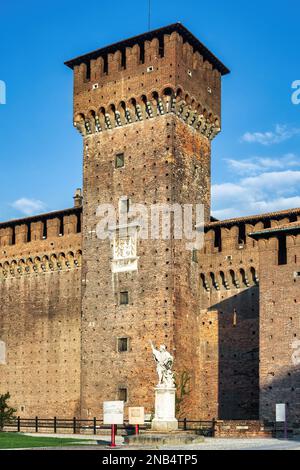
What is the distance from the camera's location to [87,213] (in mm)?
29672

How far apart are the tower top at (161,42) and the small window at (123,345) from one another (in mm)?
10668

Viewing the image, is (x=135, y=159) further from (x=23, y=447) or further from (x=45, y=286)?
(x=23, y=447)

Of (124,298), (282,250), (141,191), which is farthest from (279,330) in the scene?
(141,191)

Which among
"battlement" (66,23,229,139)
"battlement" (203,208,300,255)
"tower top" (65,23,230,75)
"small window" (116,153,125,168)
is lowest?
"battlement" (203,208,300,255)

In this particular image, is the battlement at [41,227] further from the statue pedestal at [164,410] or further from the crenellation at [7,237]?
the statue pedestal at [164,410]

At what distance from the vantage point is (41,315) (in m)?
31.5

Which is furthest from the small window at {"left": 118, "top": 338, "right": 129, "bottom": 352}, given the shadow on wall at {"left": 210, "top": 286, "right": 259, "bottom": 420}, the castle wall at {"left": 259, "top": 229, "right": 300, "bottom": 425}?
the castle wall at {"left": 259, "top": 229, "right": 300, "bottom": 425}

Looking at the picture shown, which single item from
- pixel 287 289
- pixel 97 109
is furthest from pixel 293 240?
pixel 97 109

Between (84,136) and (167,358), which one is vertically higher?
(84,136)

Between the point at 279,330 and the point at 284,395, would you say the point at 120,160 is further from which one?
the point at 284,395

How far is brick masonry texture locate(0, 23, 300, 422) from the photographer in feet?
87.4

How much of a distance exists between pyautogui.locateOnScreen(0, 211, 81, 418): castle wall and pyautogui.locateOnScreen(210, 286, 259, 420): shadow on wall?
555 centimetres

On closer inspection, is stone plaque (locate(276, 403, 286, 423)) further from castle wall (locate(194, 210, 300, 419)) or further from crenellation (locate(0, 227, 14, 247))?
crenellation (locate(0, 227, 14, 247))
